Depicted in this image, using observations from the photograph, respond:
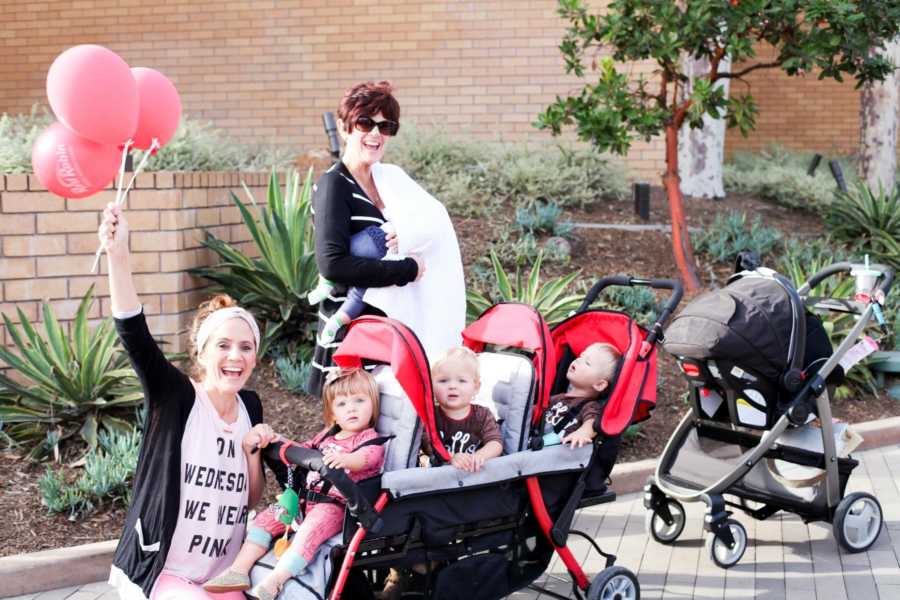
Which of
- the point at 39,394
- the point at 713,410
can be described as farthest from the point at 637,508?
the point at 39,394

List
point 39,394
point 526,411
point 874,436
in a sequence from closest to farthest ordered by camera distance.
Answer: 1. point 526,411
2. point 39,394
3. point 874,436

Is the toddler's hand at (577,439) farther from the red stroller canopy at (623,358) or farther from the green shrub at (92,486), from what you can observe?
the green shrub at (92,486)

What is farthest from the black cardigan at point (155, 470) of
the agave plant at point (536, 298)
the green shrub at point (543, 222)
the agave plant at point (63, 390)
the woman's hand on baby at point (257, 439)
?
the green shrub at point (543, 222)

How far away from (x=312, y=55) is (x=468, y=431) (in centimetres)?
1008

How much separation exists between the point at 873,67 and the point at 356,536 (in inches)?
258

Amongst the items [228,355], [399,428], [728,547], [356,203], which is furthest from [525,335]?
[728,547]

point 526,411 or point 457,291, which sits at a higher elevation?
point 457,291

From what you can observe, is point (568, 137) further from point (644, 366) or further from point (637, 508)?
point (644, 366)

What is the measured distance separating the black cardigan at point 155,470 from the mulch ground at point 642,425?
1662 millimetres

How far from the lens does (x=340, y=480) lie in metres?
3.56

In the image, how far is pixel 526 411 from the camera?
4.38 m

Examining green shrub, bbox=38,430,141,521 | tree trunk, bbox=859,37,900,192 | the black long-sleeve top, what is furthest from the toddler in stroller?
tree trunk, bbox=859,37,900,192

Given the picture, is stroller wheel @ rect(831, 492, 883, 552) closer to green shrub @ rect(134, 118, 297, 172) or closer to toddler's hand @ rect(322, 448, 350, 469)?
toddler's hand @ rect(322, 448, 350, 469)

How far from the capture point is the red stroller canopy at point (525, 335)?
440 centimetres
